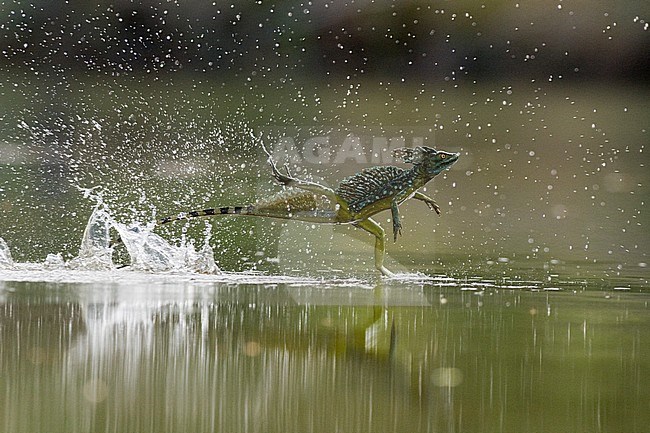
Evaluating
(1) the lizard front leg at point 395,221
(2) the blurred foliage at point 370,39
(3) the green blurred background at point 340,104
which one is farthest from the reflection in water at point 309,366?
(2) the blurred foliage at point 370,39

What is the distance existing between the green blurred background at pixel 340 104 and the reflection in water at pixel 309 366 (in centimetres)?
188

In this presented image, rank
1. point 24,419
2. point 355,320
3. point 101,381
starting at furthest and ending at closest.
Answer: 1. point 355,320
2. point 101,381
3. point 24,419

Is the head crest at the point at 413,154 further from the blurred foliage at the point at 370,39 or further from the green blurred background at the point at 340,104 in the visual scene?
the blurred foliage at the point at 370,39

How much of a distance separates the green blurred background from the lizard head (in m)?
0.92

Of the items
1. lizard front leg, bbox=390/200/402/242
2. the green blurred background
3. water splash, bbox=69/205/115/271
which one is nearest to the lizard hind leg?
lizard front leg, bbox=390/200/402/242

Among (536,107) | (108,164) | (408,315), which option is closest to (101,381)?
(408,315)

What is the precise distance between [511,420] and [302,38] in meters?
3.79

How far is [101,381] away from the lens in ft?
4.67

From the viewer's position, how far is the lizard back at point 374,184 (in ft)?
11.9

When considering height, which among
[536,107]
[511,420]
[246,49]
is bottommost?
[511,420]

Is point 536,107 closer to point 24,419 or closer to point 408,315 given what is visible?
point 408,315

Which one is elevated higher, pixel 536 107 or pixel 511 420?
pixel 536 107

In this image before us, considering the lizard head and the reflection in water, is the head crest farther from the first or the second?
the reflection in water

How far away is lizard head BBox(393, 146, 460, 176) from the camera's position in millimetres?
3629
